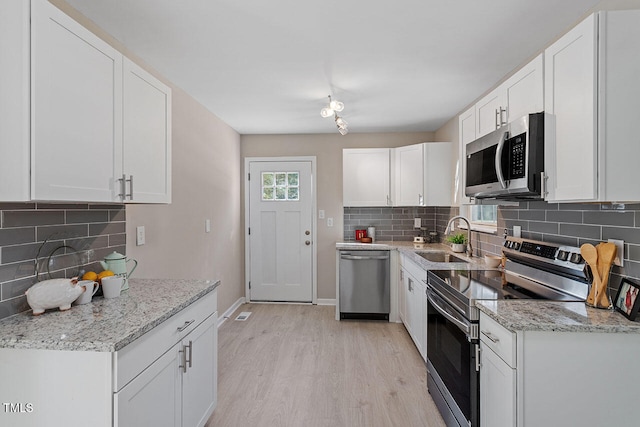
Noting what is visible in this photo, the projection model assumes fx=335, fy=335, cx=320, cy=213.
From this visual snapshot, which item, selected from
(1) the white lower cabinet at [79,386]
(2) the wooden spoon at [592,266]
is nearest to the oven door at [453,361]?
(2) the wooden spoon at [592,266]

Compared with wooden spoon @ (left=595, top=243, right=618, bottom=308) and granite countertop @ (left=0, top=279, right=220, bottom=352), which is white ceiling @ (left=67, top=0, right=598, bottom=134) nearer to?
wooden spoon @ (left=595, top=243, right=618, bottom=308)

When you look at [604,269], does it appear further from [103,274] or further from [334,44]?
[103,274]

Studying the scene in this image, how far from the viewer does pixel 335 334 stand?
3.49 meters

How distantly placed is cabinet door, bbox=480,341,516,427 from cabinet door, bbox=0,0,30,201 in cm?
194

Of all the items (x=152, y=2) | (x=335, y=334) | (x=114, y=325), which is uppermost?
(x=152, y=2)

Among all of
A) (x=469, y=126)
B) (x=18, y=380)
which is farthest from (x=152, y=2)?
(x=469, y=126)

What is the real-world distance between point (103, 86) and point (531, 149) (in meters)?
2.01

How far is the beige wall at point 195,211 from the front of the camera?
94.9 inches

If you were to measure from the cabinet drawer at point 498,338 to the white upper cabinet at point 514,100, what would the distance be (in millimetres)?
1071

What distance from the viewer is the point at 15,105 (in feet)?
3.73

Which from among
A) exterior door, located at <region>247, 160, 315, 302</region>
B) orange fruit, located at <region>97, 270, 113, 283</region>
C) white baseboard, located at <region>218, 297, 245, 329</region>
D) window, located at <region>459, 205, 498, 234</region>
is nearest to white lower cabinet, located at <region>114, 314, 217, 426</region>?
orange fruit, located at <region>97, 270, 113, 283</region>

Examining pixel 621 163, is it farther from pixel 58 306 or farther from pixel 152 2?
pixel 58 306

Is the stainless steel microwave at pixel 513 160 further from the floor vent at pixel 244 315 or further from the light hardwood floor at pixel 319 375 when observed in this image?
the floor vent at pixel 244 315

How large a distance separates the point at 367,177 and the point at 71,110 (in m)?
3.25
